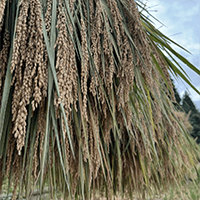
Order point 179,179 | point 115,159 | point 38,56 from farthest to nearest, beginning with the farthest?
point 179,179
point 115,159
point 38,56

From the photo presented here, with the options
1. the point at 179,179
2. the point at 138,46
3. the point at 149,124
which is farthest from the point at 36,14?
the point at 179,179

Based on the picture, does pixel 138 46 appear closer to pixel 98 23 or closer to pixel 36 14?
pixel 98 23

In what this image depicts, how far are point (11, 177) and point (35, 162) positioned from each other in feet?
0.74

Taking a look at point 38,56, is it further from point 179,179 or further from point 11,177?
point 179,179

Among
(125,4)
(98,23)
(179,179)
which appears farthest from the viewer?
(179,179)

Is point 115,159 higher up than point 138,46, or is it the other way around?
point 138,46

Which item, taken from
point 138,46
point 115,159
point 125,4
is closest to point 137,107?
point 138,46

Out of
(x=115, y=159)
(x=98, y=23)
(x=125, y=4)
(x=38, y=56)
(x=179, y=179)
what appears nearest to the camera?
(x=38, y=56)

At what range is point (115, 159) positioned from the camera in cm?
107

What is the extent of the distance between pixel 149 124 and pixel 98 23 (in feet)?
1.84

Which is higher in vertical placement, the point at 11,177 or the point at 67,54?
the point at 67,54

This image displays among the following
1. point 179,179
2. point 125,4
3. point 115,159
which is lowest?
point 179,179

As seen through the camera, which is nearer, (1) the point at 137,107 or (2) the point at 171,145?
(1) the point at 137,107

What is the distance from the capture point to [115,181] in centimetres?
115
